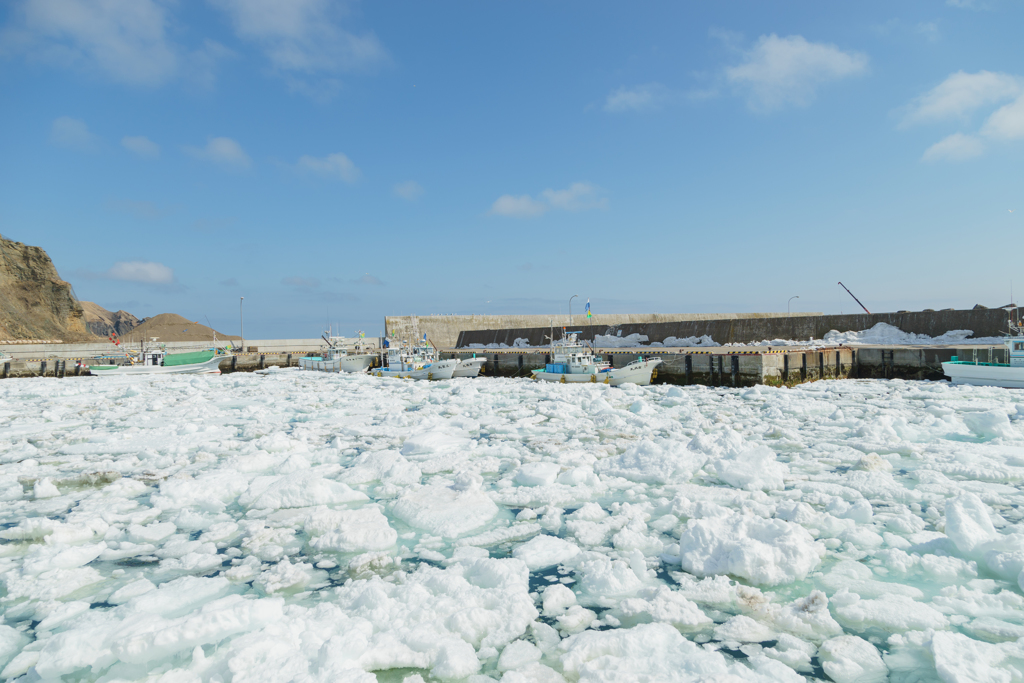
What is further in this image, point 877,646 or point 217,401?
point 217,401

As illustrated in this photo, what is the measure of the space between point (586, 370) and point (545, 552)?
59.2ft

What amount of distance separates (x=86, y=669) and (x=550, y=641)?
303cm

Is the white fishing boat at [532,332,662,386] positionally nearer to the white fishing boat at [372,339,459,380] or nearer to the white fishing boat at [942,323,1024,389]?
the white fishing boat at [372,339,459,380]

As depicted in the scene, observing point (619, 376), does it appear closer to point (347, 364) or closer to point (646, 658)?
point (646, 658)

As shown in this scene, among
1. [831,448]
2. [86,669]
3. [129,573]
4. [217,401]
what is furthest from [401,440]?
[217,401]

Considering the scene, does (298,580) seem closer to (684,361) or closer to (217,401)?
(217,401)

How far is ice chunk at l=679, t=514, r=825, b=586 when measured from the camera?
4.24 meters

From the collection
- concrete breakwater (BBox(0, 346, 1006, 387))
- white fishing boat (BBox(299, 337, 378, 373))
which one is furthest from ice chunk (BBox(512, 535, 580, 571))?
white fishing boat (BBox(299, 337, 378, 373))

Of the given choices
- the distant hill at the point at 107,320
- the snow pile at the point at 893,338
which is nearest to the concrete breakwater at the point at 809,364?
the snow pile at the point at 893,338

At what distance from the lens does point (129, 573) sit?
183 inches

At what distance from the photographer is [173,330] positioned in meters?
77.7

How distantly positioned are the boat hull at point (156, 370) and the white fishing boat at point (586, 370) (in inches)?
1090

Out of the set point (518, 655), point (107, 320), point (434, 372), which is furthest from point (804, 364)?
point (107, 320)

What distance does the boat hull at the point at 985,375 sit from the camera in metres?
18.2
